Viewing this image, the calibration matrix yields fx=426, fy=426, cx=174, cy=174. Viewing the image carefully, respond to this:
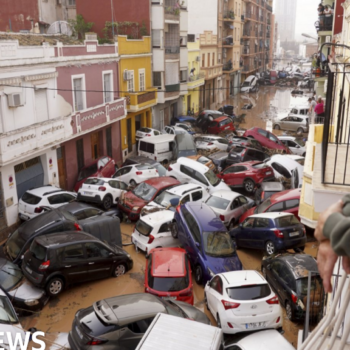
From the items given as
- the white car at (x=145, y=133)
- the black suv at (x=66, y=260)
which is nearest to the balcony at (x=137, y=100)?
the white car at (x=145, y=133)

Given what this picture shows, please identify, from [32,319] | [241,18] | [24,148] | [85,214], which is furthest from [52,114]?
[241,18]

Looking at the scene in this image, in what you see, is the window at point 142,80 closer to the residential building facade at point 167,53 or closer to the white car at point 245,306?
the residential building facade at point 167,53

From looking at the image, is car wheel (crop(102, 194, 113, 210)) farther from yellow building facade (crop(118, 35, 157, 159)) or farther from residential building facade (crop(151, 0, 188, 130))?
residential building facade (crop(151, 0, 188, 130))

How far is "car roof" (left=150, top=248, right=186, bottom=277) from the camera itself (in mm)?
10602

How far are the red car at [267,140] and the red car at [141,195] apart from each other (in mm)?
9784

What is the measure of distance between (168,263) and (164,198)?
17.4 ft

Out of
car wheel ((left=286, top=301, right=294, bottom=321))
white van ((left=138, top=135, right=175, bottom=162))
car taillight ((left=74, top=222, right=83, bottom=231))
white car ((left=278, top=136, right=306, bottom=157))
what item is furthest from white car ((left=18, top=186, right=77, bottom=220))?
white car ((left=278, top=136, right=306, bottom=157))

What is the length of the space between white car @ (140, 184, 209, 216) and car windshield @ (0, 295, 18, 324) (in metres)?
6.65

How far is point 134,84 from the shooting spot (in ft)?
87.7

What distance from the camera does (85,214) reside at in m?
14.5

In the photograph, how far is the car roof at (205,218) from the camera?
41.3 ft

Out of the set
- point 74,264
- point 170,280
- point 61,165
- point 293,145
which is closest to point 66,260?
point 74,264

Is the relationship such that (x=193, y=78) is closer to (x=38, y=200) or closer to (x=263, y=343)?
(x=38, y=200)

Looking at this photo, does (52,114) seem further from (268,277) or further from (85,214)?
(268,277)
